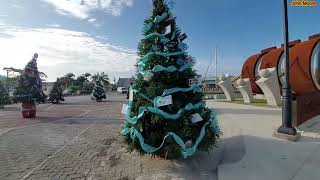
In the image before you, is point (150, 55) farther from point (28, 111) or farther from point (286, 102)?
point (28, 111)

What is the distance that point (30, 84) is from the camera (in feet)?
46.5

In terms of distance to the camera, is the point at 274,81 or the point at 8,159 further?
the point at 274,81

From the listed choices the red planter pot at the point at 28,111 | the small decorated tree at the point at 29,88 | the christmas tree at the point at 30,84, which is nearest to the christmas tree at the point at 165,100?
the red planter pot at the point at 28,111

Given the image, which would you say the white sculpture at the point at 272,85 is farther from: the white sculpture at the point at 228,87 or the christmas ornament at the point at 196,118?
the christmas ornament at the point at 196,118

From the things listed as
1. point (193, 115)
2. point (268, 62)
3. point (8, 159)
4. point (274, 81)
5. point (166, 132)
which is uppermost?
point (268, 62)

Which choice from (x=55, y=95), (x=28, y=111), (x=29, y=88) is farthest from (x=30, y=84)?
(x=55, y=95)

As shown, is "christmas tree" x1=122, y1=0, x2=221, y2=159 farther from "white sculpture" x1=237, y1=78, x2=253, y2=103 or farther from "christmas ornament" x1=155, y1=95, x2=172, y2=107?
"white sculpture" x1=237, y1=78, x2=253, y2=103

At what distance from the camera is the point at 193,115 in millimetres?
4648

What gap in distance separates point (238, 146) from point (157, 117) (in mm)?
2405

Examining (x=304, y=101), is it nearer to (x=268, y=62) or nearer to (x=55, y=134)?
(x=55, y=134)

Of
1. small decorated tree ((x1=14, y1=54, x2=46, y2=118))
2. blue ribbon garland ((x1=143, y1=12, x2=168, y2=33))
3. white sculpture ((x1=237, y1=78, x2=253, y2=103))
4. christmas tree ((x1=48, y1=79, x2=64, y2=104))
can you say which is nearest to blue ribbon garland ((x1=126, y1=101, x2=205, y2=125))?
blue ribbon garland ((x1=143, y1=12, x2=168, y2=33))

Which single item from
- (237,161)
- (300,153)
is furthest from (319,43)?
(237,161)

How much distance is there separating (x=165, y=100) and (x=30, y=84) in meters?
12.0

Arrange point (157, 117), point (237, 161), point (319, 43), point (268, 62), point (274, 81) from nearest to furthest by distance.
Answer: point (157, 117) → point (237, 161) → point (319, 43) → point (274, 81) → point (268, 62)
